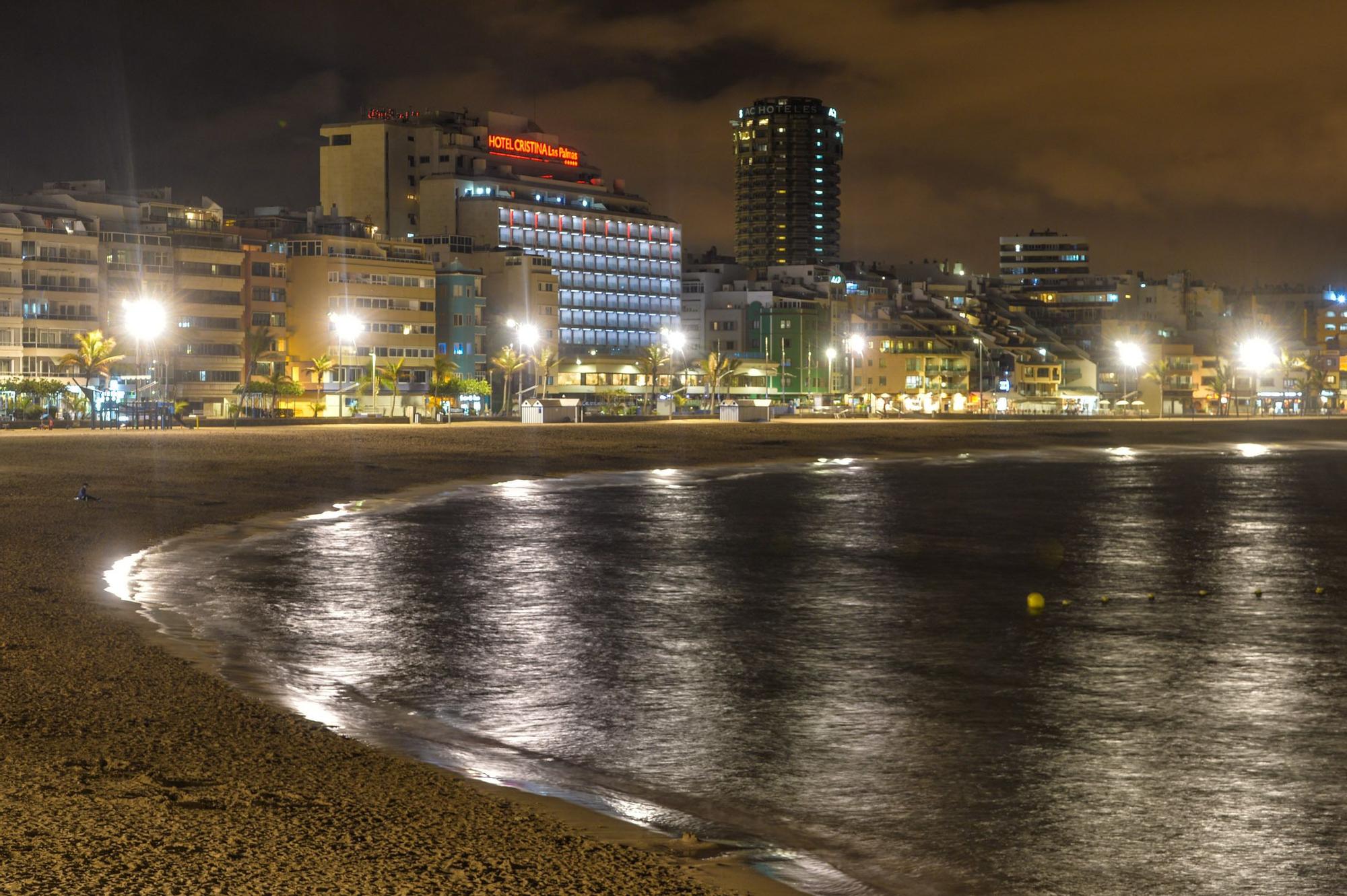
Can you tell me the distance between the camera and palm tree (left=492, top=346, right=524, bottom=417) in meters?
146

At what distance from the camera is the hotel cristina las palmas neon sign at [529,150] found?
615 feet

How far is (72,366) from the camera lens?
116188 mm

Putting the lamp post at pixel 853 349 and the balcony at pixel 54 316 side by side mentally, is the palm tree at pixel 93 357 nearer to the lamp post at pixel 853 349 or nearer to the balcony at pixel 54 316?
the balcony at pixel 54 316

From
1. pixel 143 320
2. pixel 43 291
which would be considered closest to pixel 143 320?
pixel 143 320

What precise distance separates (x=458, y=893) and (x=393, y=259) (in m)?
141

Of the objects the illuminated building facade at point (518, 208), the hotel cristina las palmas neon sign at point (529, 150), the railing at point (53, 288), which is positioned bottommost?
the railing at point (53, 288)

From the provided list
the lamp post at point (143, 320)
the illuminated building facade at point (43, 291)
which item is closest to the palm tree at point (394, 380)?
the lamp post at point (143, 320)

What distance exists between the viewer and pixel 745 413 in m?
124

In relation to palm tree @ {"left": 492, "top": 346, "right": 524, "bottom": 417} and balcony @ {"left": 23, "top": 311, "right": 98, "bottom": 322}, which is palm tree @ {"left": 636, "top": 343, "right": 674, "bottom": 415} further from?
balcony @ {"left": 23, "top": 311, "right": 98, "bottom": 322}

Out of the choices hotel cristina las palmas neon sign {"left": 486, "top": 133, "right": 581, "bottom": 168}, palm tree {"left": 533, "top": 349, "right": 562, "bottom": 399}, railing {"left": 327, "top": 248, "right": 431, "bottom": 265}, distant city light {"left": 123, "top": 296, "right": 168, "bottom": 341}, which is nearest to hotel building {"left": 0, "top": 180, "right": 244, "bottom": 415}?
distant city light {"left": 123, "top": 296, "right": 168, "bottom": 341}

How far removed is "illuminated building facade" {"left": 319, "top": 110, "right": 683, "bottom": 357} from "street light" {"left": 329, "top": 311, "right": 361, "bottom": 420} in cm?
3662

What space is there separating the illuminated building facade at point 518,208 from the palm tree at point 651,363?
4914mm

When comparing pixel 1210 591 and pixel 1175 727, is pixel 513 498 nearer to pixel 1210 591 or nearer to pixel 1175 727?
pixel 1210 591

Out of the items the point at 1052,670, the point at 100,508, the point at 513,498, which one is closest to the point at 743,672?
the point at 1052,670
